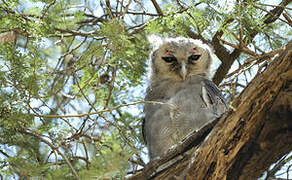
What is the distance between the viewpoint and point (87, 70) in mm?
3268

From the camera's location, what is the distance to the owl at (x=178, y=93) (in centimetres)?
348

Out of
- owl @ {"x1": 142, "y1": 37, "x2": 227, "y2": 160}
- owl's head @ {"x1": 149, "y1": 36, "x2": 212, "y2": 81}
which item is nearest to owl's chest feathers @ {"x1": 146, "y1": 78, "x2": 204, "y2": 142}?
owl @ {"x1": 142, "y1": 37, "x2": 227, "y2": 160}

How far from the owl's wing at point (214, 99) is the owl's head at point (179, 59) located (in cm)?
29

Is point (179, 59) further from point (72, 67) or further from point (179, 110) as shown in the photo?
point (72, 67)

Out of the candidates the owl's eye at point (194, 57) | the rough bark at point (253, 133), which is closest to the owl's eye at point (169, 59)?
the owl's eye at point (194, 57)

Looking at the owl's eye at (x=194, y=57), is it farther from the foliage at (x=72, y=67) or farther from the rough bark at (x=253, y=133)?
the rough bark at (x=253, y=133)

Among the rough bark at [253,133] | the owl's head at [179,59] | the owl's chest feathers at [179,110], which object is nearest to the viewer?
→ the rough bark at [253,133]

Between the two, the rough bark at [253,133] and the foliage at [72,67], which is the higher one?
the foliage at [72,67]

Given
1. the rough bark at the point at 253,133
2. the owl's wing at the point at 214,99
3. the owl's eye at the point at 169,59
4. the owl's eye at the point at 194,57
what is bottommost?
the rough bark at the point at 253,133

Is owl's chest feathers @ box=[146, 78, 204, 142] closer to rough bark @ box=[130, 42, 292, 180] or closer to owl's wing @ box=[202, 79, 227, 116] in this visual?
owl's wing @ box=[202, 79, 227, 116]

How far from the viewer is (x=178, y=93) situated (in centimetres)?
373

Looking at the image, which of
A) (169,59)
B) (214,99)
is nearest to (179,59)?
(169,59)

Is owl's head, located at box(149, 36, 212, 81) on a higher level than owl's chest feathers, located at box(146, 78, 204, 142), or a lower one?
higher

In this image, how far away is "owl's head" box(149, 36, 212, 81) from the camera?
12.9 ft
